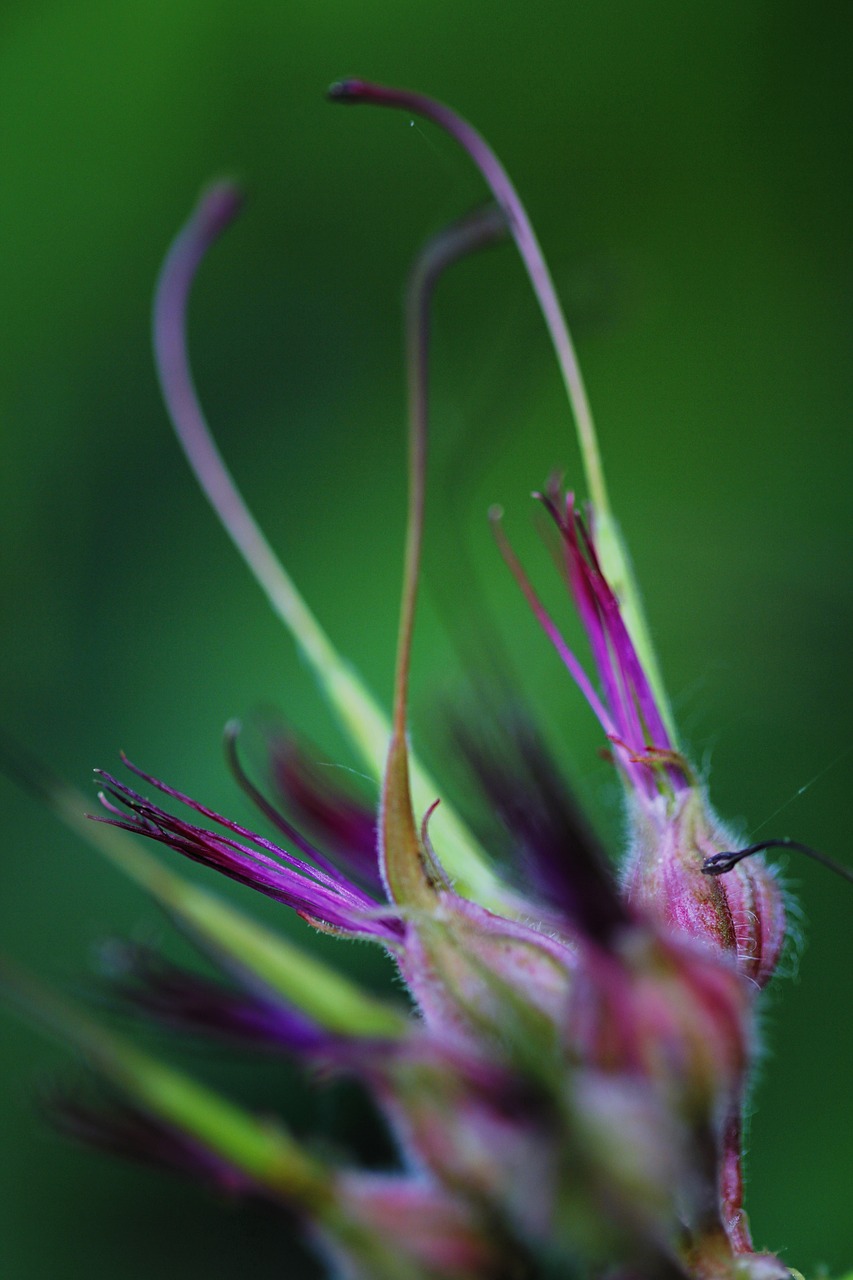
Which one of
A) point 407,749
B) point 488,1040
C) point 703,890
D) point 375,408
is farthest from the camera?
point 375,408

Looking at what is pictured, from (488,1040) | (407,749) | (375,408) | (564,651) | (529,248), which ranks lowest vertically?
(375,408)

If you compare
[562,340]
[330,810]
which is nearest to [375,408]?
[562,340]

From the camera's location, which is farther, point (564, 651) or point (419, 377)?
point (564, 651)

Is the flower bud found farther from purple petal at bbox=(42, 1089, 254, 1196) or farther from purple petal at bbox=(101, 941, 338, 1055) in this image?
purple petal at bbox=(42, 1089, 254, 1196)

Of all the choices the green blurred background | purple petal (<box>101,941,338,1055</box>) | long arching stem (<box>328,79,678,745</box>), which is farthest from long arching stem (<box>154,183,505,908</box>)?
the green blurred background

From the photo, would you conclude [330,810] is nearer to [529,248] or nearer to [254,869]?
[254,869]

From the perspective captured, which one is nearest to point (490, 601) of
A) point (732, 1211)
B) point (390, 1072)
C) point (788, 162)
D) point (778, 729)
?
point (778, 729)
